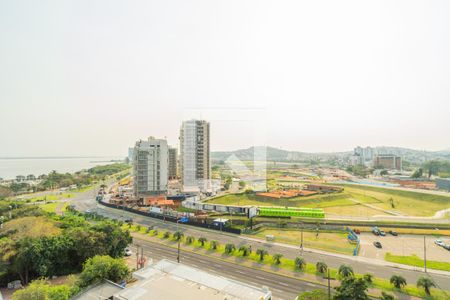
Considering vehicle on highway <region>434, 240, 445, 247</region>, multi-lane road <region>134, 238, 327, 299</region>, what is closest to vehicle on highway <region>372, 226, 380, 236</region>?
vehicle on highway <region>434, 240, 445, 247</region>

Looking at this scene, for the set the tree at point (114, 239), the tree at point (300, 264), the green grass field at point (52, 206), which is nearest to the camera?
the tree at point (300, 264)

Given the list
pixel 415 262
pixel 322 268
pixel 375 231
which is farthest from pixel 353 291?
pixel 375 231

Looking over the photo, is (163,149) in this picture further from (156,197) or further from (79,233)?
(79,233)

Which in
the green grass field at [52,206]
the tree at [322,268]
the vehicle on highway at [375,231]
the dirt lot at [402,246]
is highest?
the tree at [322,268]

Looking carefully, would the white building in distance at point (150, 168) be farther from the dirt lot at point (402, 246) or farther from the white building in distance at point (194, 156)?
the dirt lot at point (402, 246)

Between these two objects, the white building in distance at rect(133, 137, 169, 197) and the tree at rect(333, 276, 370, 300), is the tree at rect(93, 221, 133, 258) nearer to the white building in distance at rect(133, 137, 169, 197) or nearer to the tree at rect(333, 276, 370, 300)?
the tree at rect(333, 276, 370, 300)

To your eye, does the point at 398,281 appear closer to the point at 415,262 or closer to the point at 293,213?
the point at 415,262

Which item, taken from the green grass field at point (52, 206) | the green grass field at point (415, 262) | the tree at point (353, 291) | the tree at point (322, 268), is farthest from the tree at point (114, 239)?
the green grass field at point (52, 206)
